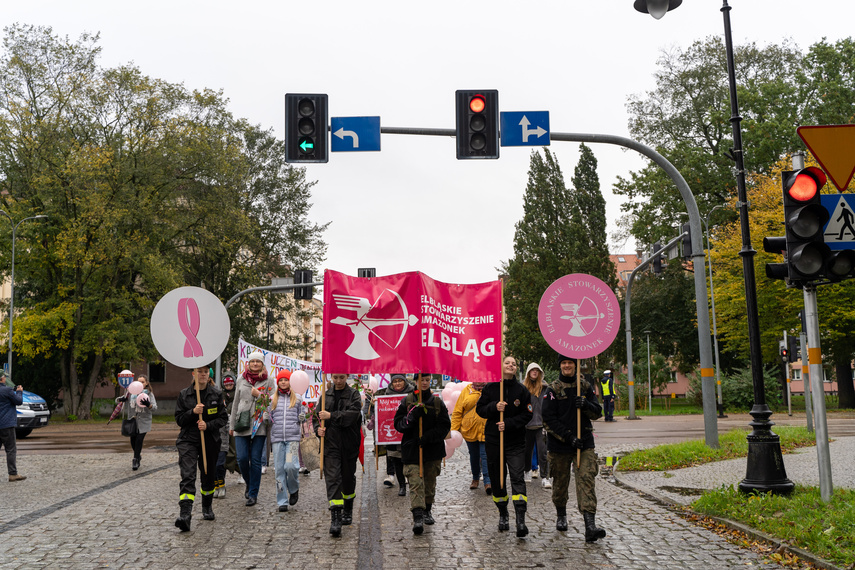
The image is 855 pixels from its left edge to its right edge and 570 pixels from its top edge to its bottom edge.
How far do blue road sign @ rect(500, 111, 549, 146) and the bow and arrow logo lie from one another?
14.7ft

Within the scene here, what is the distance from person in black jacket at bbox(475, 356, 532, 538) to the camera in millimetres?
8734

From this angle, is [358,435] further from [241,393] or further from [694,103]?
[694,103]

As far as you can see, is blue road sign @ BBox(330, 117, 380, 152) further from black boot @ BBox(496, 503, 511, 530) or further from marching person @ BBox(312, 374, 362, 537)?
black boot @ BBox(496, 503, 511, 530)

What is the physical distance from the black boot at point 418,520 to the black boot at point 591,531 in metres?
1.71

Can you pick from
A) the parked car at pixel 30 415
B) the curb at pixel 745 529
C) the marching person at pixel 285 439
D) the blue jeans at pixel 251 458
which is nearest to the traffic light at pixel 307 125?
the marching person at pixel 285 439

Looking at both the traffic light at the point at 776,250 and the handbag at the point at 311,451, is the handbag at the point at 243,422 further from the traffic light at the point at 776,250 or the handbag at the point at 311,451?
the traffic light at the point at 776,250

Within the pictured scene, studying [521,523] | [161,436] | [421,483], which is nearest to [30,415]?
[161,436]

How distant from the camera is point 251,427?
11023mm

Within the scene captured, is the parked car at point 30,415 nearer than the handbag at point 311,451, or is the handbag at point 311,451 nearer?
the handbag at point 311,451

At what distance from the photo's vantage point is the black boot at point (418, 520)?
8602 mm

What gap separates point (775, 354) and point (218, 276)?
2872 cm

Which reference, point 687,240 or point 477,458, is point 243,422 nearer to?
point 477,458

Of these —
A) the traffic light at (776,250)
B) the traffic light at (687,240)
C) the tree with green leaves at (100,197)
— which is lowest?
the traffic light at (776,250)

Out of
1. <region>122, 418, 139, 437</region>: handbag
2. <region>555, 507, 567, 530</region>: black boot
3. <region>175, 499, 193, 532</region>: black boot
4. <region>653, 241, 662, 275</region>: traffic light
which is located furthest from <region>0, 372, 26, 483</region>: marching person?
<region>653, 241, 662, 275</region>: traffic light
